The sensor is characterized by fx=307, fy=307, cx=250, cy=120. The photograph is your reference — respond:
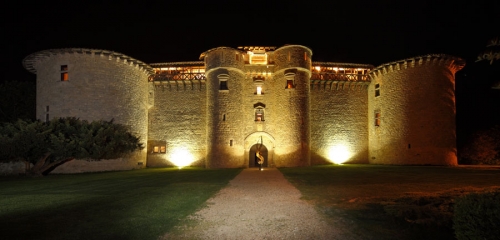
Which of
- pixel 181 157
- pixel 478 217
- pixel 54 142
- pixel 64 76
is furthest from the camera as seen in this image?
pixel 181 157

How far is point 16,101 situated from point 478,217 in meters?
38.2

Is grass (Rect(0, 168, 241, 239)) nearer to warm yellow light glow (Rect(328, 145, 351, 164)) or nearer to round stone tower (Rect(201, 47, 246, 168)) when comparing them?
round stone tower (Rect(201, 47, 246, 168))

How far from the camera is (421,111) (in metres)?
25.7

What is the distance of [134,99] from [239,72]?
9304 mm

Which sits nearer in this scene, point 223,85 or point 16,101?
point 223,85

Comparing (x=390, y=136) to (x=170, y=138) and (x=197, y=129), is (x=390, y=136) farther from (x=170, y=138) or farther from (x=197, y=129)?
(x=170, y=138)

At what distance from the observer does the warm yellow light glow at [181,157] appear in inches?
1113

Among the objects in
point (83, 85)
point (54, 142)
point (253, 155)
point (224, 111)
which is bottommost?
point (253, 155)

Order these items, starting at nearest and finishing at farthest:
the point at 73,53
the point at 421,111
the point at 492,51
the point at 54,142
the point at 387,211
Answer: the point at 492,51, the point at 387,211, the point at 54,142, the point at 73,53, the point at 421,111

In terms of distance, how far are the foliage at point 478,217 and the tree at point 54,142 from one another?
17147mm

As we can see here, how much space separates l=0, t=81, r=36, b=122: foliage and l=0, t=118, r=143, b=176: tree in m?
15.0

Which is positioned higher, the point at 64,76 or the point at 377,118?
the point at 64,76

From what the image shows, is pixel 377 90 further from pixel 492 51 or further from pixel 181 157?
pixel 492 51

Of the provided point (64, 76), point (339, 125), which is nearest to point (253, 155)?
point (339, 125)
